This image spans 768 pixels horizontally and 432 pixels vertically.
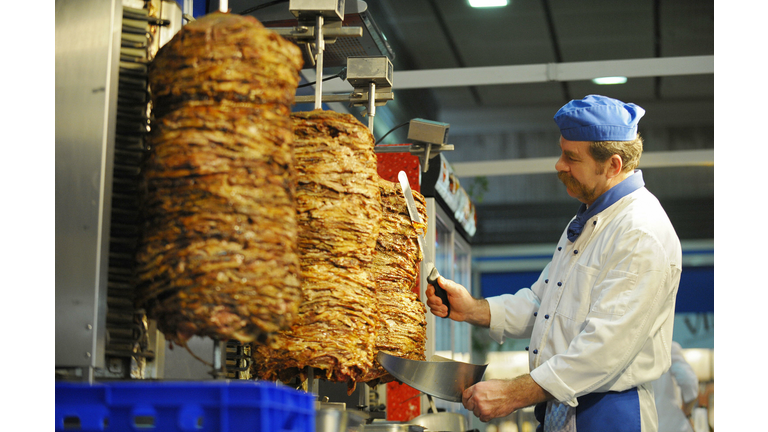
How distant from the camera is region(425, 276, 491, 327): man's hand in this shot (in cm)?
341

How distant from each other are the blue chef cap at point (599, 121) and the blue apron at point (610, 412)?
1.03 meters

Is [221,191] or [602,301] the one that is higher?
[221,191]

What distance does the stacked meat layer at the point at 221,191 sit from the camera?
1.42 m

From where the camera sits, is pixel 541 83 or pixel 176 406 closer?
pixel 176 406

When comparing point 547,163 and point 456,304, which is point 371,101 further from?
point 547,163

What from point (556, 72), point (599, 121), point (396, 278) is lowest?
point (396, 278)

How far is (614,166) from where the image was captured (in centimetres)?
305

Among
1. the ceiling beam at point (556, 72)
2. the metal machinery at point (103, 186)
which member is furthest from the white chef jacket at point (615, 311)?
the ceiling beam at point (556, 72)

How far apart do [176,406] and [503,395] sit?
5.40 ft

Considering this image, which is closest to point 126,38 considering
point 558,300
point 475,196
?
point 558,300

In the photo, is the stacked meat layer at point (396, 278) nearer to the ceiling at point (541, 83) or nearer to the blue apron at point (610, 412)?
the blue apron at point (610, 412)

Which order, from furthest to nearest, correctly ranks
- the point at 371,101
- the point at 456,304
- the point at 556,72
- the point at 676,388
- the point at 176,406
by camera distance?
the point at 556,72 < the point at 676,388 < the point at 456,304 < the point at 371,101 < the point at 176,406

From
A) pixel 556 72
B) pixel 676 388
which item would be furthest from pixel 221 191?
pixel 676 388

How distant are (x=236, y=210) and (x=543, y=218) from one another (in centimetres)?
1258
